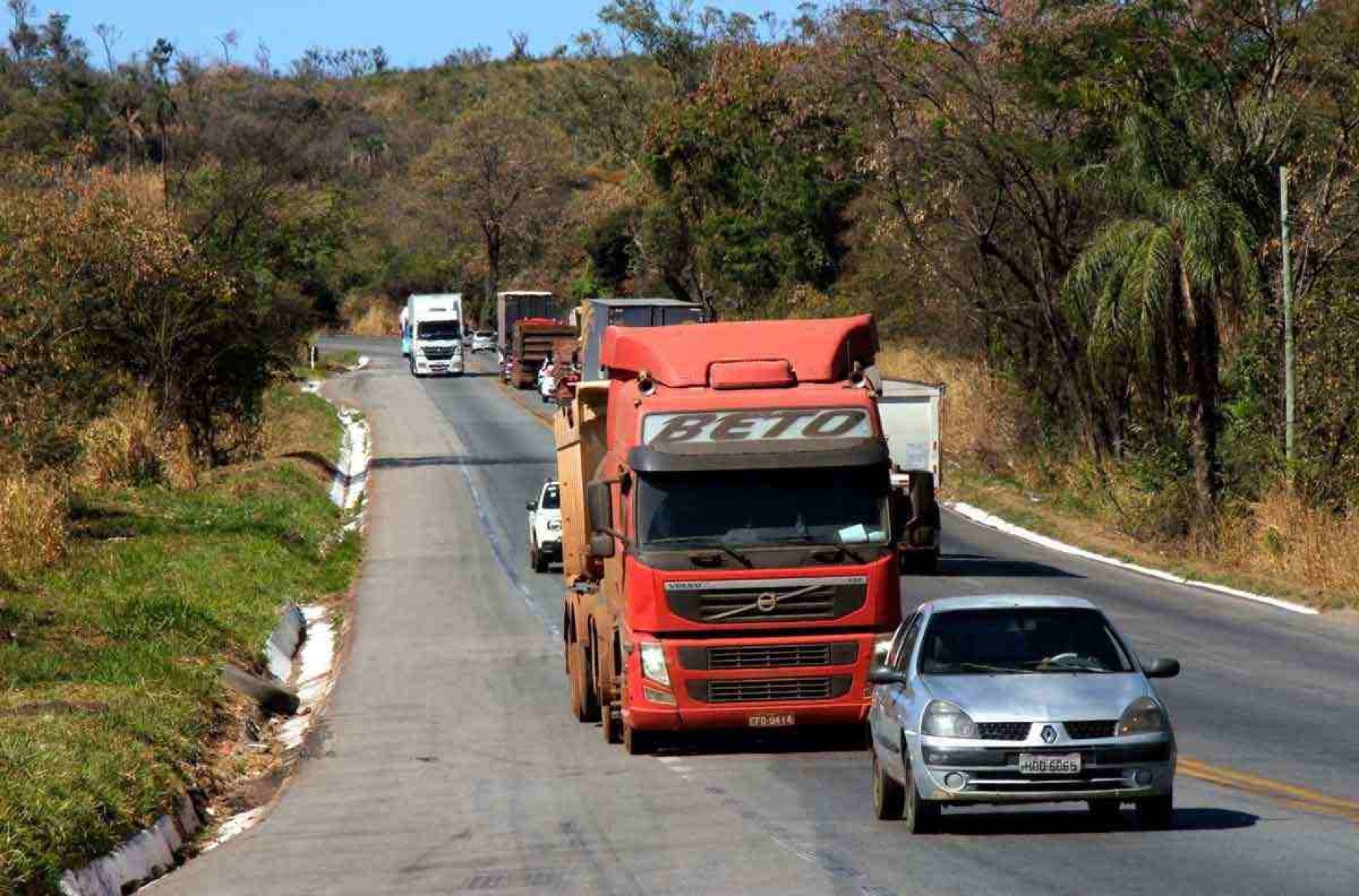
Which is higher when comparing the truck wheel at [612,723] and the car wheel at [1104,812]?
the car wheel at [1104,812]

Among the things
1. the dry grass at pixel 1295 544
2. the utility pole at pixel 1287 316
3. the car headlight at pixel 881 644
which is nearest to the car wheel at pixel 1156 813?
A: the car headlight at pixel 881 644

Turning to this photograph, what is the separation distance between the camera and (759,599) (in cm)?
1670

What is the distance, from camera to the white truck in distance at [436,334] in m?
91.2

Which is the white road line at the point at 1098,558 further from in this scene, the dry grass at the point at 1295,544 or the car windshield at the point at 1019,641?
the car windshield at the point at 1019,641

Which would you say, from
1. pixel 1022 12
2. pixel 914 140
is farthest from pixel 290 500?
pixel 1022 12

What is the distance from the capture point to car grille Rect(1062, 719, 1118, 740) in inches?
488

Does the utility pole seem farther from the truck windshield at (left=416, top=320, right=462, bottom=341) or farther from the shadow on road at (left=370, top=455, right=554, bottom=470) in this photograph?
the truck windshield at (left=416, top=320, right=462, bottom=341)

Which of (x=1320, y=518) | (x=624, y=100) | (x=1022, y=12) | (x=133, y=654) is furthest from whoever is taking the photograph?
(x=624, y=100)

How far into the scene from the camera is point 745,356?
1784 centimetres

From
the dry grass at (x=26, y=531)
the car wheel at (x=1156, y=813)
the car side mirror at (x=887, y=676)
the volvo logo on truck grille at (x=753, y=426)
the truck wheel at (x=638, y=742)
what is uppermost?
the volvo logo on truck grille at (x=753, y=426)

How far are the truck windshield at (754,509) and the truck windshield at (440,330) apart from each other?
247 ft

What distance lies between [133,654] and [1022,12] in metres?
27.2

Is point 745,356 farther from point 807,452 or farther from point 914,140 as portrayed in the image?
point 914,140

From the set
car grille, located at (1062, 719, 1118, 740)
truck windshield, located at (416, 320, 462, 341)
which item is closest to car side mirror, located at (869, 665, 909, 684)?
car grille, located at (1062, 719, 1118, 740)
